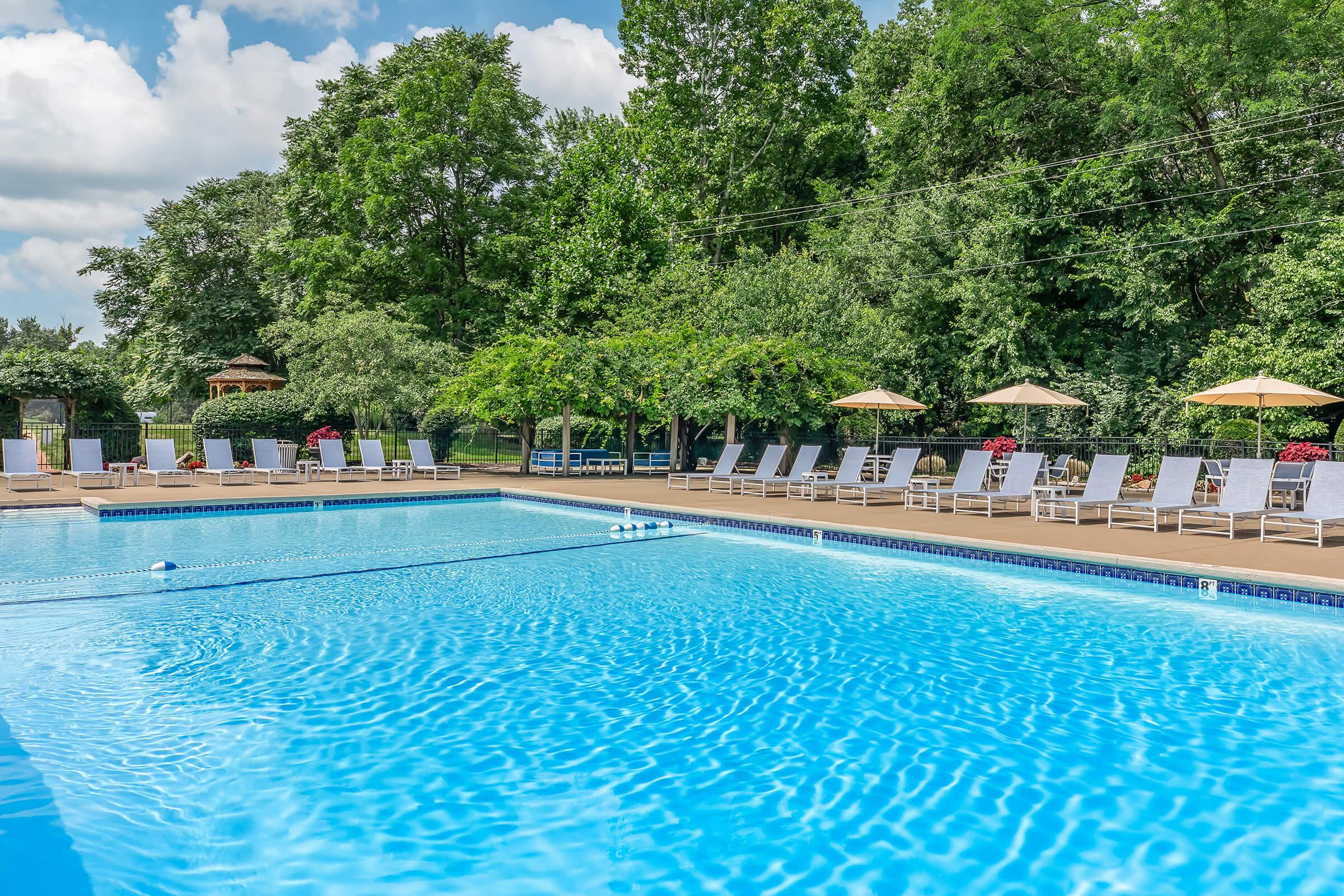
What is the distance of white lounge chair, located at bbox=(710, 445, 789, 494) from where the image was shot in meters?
18.0

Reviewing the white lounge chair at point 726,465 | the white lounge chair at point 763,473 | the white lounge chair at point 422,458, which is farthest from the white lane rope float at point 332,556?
the white lounge chair at point 422,458

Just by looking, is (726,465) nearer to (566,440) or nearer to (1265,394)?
(566,440)

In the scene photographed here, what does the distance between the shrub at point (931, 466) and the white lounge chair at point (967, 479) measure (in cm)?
731

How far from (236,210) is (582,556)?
3669 cm

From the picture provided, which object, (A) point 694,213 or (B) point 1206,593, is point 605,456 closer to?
(A) point 694,213

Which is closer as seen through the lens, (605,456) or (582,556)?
Answer: (582,556)

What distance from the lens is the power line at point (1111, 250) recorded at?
21734 millimetres

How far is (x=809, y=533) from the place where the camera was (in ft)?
41.3

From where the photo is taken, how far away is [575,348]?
22.4 meters

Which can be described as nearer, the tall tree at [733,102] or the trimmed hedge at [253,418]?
the trimmed hedge at [253,418]

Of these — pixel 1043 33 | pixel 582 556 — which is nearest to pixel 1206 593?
pixel 582 556

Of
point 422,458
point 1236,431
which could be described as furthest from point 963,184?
point 422,458

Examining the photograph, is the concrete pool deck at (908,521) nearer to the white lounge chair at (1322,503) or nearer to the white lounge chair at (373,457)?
the white lounge chair at (1322,503)

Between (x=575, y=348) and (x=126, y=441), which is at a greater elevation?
(x=575, y=348)
